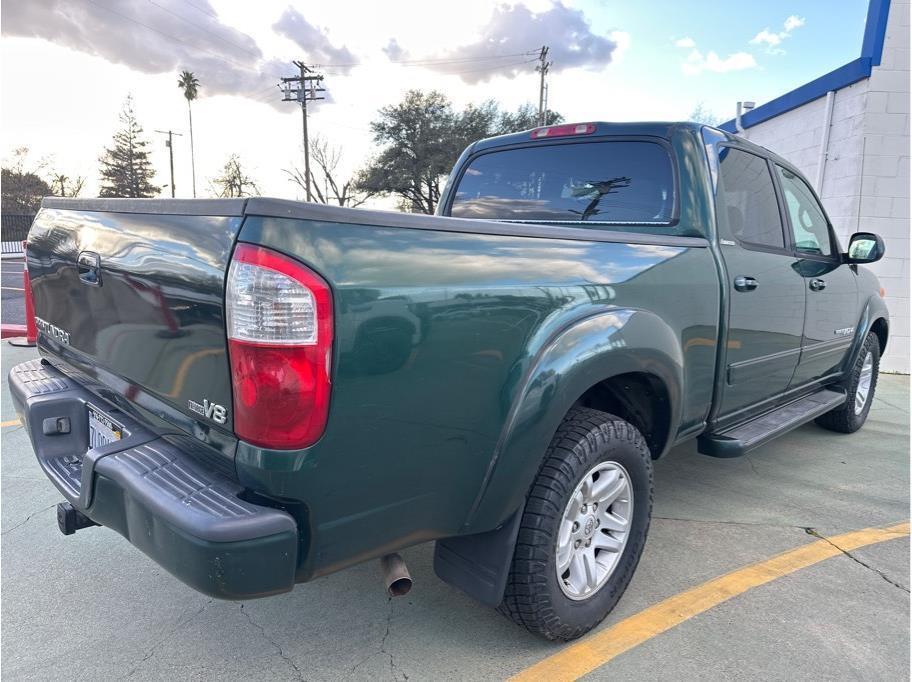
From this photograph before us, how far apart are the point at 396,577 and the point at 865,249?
3700 millimetres

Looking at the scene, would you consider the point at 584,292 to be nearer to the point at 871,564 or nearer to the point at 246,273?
the point at 246,273

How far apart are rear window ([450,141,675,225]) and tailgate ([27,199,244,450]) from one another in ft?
6.66

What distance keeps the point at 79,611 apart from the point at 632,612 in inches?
85.9

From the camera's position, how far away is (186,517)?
1581 millimetres

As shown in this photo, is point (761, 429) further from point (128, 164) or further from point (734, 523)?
point (128, 164)

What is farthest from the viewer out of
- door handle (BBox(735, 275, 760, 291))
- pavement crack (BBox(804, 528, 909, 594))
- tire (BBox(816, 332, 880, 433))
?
tire (BBox(816, 332, 880, 433))

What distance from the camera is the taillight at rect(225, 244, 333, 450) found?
5.01 ft

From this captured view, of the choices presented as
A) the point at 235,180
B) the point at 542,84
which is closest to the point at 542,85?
the point at 542,84

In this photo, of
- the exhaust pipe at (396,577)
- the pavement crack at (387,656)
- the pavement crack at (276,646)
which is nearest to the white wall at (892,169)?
the pavement crack at (387,656)

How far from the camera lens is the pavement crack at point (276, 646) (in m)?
2.18

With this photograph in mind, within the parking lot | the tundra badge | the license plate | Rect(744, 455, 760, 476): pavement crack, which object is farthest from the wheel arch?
Rect(744, 455, 760, 476): pavement crack

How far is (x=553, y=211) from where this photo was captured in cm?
336

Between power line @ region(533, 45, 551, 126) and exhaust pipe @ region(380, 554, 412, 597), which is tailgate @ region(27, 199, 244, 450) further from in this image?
power line @ region(533, 45, 551, 126)

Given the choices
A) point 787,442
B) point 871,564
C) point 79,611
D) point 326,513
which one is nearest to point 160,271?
point 326,513
